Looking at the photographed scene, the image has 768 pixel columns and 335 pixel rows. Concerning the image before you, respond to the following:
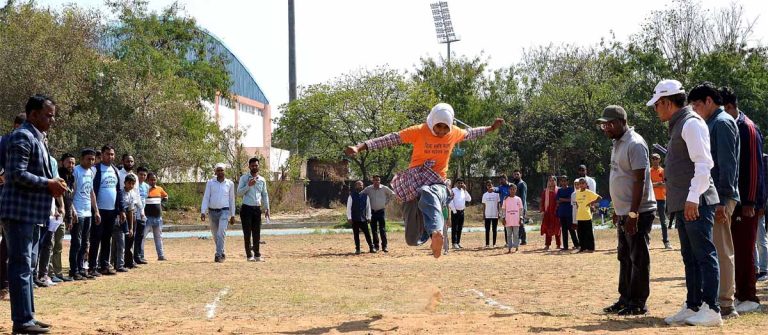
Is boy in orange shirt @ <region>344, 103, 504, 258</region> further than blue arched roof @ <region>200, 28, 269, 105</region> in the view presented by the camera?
No

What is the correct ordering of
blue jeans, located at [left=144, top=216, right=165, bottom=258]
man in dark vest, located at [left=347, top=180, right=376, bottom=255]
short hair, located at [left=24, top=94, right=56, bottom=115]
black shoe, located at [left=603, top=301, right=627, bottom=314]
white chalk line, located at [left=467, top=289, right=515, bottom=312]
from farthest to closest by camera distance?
man in dark vest, located at [left=347, top=180, right=376, bottom=255] → blue jeans, located at [left=144, top=216, right=165, bottom=258] → white chalk line, located at [left=467, top=289, right=515, bottom=312] → black shoe, located at [left=603, top=301, right=627, bottom=314] → short hair, located at [left=24, top=94, right=56, bottom=115]

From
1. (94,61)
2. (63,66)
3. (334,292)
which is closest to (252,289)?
(334,292)

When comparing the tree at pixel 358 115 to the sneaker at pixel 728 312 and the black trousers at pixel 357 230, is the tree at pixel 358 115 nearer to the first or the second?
the black trousers at pixel 357 230

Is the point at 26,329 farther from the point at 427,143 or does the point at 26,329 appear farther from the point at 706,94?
the point at 706,94

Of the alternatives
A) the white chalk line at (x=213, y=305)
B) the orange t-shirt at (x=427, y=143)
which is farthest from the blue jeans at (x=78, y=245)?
the orange t-shirt at (x=427, y=143)

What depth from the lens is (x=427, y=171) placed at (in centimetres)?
1154

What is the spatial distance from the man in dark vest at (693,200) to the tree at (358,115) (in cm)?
4559

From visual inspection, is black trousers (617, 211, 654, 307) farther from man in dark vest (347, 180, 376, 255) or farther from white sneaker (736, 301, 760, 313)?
man in dark vest (347, 180, 376, 255)

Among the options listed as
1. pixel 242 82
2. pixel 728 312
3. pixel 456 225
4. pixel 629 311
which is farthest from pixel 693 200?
pixel 242 82

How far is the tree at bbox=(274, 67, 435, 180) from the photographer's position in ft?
182

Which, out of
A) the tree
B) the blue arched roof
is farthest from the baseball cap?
the blue arched roof

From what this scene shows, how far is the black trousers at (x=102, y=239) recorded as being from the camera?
54.8ft

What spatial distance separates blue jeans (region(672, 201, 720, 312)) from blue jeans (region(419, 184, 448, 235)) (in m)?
3.08

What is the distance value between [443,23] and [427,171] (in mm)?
60169
